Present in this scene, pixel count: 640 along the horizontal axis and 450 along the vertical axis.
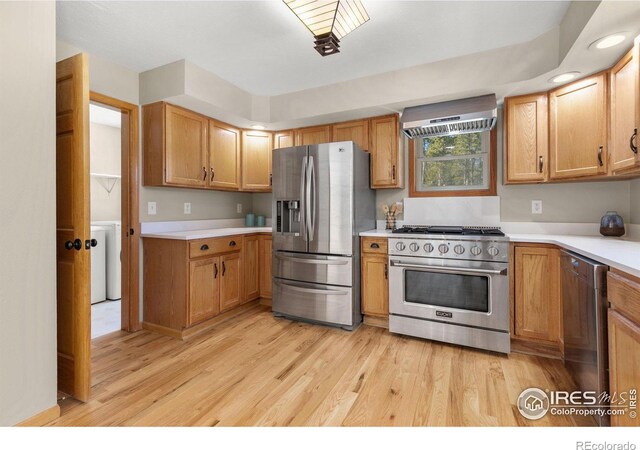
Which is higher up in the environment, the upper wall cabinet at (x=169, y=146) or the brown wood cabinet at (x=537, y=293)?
the upper wall cabinet at (x=169, y=146)

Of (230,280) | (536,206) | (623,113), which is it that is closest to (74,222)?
(230,280)

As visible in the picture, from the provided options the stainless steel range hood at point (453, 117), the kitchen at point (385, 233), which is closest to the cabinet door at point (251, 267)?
the kitchen at point (385, 233)

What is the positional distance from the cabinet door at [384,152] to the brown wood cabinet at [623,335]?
2.02 metres

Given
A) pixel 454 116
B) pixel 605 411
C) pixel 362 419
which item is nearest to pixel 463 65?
pixel 454 116

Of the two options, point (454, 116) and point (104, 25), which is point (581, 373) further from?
point (104, 25)

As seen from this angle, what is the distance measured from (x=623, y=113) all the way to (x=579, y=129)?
13.9 inches

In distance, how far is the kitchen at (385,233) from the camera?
1.73 m

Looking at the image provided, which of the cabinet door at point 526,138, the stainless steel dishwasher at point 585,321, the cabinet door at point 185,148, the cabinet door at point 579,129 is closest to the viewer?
the stainless steel dishwasher at point 585,321

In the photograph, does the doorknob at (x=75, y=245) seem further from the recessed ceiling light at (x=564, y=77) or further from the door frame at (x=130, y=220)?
the recessed ceiling light at (x=564, y=77)

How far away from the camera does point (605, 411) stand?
1.38 meters

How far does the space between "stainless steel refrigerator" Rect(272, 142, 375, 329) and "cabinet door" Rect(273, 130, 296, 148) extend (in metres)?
0.54

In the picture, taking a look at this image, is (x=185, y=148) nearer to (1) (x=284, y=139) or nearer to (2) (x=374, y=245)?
(1) (x=284, y=139)

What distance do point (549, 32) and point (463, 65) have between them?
1.96ft

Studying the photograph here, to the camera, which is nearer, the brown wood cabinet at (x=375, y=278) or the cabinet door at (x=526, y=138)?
the cabinet door at (x=526, y=138)
